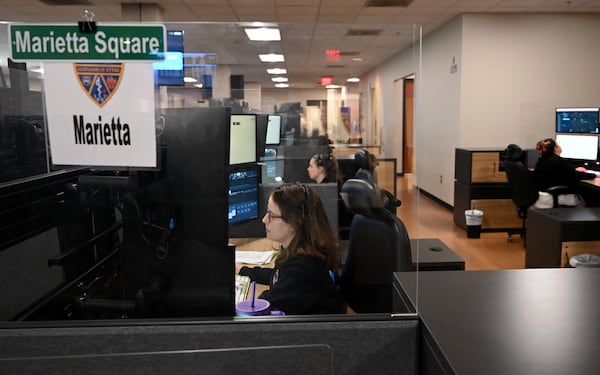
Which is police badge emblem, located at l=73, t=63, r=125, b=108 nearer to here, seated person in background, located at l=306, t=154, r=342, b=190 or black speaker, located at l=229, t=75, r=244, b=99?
black speaker, located at l=229, t=75, r=244, b=99

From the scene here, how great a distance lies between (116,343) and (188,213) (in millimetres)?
310

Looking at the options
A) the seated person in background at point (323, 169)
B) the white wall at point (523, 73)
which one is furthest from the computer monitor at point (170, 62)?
the white wall at point (523, 73)

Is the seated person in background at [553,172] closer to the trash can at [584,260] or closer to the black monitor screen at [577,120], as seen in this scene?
the black monitor screen at [577,120]

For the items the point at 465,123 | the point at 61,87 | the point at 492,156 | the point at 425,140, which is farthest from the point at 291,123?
the point at 465,123

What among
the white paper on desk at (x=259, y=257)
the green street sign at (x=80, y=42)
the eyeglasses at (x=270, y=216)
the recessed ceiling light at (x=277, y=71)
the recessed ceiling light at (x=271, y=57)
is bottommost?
the white paper on desk at (x=259, y=257)

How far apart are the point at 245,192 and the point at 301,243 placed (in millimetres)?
623

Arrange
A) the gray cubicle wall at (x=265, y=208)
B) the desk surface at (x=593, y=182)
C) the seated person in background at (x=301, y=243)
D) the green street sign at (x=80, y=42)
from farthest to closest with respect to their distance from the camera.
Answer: the desk surface at (x=593, y=182)
the gray cubicle wall at (x=265, y=208)
the seated person in background at (x=301, y=243)
the green street sign at (x=80, y=42)

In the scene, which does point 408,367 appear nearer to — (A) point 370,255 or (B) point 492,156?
(A) point 370,255

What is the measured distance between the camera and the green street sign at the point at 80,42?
2.72ft

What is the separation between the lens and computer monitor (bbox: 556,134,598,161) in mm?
5641

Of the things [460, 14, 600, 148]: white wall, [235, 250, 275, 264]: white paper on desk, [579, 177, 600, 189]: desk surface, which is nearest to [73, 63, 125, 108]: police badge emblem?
[235, 250, 275, 264]: white paper on desk

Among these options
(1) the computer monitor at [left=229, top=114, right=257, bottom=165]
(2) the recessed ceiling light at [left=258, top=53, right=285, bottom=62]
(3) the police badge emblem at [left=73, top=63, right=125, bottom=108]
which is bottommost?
(1) the computer monitor at [left=229, top=114, right=257, bottom=165]

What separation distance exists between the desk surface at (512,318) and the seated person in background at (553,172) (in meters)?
4.67

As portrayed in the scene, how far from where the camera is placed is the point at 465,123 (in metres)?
6.91
